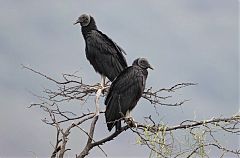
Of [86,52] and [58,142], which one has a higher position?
[86,52]

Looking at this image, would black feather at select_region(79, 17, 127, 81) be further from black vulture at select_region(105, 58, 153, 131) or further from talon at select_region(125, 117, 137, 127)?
talon at select_region(125, 117, 137, 127)

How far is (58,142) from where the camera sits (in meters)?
3.27

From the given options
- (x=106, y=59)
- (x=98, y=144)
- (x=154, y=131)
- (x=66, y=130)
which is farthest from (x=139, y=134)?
(x=106, y=59)

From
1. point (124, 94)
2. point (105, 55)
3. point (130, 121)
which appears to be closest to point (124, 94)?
point (124, 94)

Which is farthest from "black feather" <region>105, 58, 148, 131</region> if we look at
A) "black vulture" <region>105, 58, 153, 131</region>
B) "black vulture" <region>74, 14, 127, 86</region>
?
"black vulture" <region>74, 14, 127, 86</region>

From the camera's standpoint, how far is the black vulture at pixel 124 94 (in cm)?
347

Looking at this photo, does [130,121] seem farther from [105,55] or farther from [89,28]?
[89,28]

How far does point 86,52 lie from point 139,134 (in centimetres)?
Result: 158

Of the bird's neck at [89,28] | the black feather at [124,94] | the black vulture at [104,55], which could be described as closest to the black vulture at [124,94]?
the black feather at [124,94]

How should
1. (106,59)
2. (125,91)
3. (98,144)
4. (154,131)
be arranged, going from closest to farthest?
(154,131), (98,144), (125,91), (106,59)

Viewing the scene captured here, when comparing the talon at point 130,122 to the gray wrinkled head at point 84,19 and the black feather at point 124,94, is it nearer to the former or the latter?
the black feather at point 124,94

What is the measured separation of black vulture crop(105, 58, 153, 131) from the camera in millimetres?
3467

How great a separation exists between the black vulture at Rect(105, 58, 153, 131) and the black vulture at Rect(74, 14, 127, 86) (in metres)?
0.64

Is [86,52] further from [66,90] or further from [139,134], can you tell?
[139,134]
